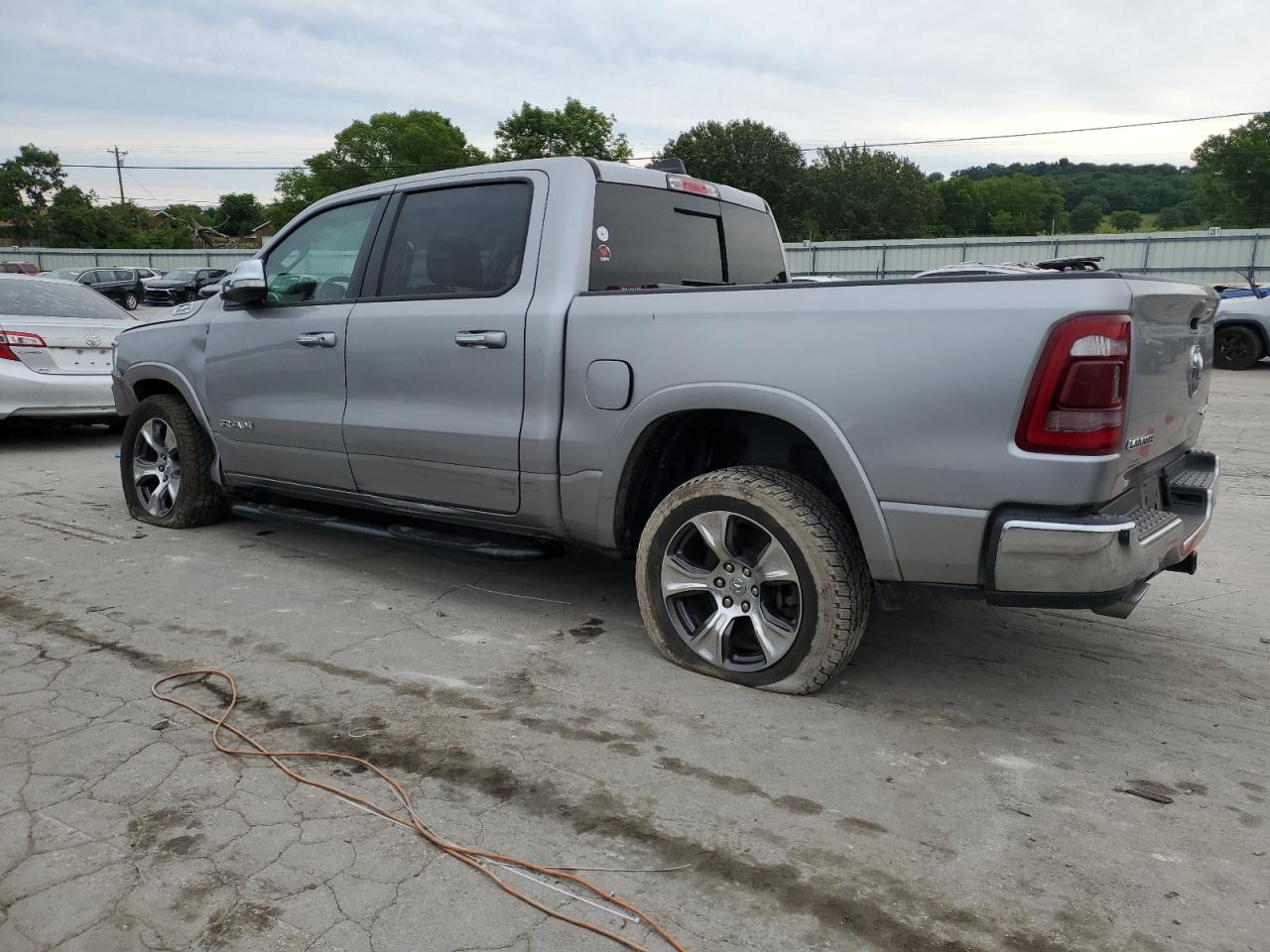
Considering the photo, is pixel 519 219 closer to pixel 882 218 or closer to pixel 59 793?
pixel 59 793

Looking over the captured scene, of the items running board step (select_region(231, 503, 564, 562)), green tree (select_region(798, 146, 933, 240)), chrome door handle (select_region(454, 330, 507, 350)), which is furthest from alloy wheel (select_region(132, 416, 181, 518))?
green tree (select_region(798, 146, 933, 240))

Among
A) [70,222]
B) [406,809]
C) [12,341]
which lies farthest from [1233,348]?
[70,222]

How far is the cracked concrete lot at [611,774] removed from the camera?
2.26m

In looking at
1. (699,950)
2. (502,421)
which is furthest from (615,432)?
(699,950)

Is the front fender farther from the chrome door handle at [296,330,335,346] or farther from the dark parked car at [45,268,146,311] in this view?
the dark parked car at [45,268,146,311]

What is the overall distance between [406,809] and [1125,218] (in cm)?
8516

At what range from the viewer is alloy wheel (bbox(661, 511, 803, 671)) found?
11.3ft

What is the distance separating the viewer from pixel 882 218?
7569cm

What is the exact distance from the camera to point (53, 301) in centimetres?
863

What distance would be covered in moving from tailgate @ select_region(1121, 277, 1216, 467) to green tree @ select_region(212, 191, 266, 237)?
116 metres

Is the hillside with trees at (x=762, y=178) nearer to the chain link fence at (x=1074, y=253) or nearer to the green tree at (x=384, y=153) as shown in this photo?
the green tree at (x=384, y=153)

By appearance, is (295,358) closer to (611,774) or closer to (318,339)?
(318,339)

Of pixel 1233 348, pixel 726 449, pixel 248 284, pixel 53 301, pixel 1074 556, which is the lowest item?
pixel 1233 348

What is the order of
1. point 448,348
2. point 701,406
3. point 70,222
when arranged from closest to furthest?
point 701,406 < point 448,348 < point 70,222
